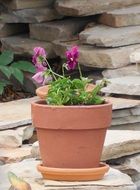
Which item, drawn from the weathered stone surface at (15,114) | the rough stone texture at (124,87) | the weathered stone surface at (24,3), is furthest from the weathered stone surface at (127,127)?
the weathered stone surface at (24,3)

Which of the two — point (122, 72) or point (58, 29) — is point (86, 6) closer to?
point (58, 29)

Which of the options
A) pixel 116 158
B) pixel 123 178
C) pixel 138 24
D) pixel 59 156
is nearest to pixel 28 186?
pixel 59 156

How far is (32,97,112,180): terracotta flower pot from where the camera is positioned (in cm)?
314

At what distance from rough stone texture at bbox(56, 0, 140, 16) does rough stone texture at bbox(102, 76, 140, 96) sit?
81cm

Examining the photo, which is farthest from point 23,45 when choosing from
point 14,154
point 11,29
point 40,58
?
point 40,58

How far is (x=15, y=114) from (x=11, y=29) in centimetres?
160

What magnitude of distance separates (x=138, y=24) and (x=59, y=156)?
2.45m

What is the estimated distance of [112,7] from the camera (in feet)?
18.3

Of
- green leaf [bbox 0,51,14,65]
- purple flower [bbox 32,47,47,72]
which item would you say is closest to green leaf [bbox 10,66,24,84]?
green leaf [bbox 0,51,14,65]

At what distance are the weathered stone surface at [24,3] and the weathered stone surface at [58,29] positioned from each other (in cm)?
18

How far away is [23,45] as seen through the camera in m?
5.80

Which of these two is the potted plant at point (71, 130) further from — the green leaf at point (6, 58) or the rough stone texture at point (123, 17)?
the rough stone texture at point (123, 17)

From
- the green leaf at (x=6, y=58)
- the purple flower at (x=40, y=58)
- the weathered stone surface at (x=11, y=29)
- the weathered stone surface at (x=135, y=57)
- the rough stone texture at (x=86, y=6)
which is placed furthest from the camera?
the weathered stone surface at (x=11, y=29)

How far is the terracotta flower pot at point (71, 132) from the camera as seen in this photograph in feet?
10.3
